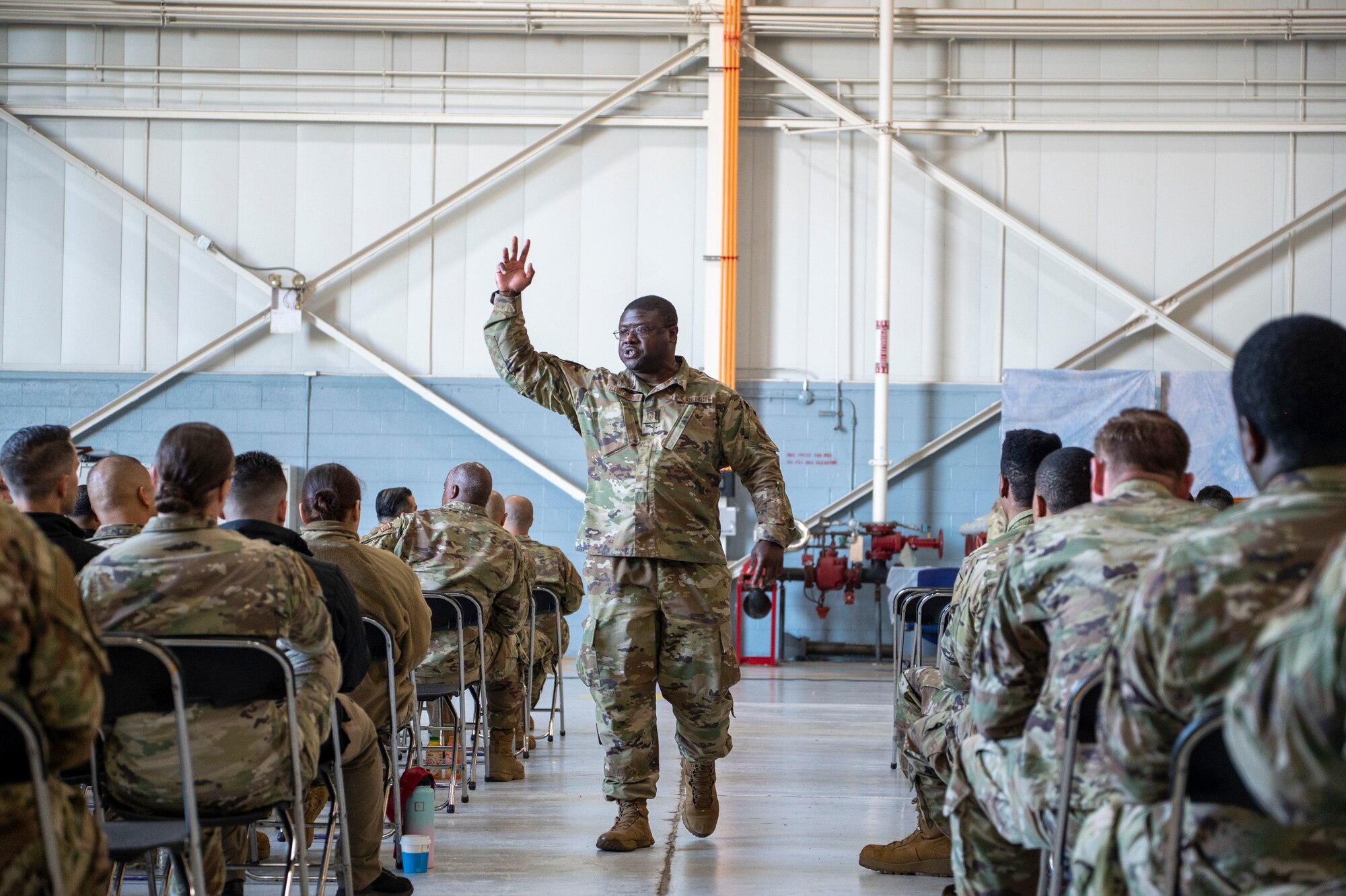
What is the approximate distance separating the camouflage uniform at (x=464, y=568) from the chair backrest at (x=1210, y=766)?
3364 mm

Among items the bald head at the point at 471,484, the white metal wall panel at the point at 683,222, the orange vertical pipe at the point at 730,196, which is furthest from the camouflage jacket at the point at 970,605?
the white metal wall panel at the point at 683,222

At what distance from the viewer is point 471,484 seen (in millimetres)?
4949

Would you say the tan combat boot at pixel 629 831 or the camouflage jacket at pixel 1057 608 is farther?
the tan combat boot at pixel 629 831

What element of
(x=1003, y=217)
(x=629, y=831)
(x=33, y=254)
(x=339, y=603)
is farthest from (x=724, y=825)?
(x=33, y=254)

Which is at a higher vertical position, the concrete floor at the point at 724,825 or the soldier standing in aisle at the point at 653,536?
the soldier standing in aisle at the point at 653,536

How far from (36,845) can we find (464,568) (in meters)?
3.07

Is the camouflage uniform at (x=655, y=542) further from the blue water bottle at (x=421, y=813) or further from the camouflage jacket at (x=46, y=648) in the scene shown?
the camouflage jacket at (x=46, y=648)

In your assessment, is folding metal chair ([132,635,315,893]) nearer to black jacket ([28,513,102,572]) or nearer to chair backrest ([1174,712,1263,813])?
black jacket ([28,513,102,572])

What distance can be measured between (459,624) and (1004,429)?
5832 millimetres

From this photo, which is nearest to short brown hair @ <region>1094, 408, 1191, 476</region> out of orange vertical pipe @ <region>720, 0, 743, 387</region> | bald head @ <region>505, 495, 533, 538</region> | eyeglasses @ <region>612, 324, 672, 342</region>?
eyeglasses @ <region>612, 324, 672, 342</region>

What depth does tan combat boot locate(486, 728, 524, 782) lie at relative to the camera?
16.0 feet

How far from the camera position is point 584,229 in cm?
950

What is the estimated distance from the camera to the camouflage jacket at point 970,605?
2816 millimetres

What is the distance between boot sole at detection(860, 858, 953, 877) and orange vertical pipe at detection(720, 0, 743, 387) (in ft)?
18.9
